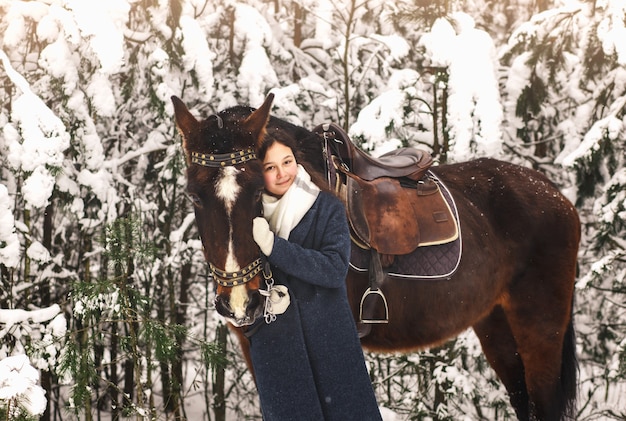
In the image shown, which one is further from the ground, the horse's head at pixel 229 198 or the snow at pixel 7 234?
the snow at pixel 7 234

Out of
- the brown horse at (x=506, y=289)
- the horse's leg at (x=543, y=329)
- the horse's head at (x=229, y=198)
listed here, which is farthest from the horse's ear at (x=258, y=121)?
the horse's leg at (x=543, y=329)

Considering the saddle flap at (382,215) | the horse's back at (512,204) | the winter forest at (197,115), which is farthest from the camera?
the winter forest at (197,115)

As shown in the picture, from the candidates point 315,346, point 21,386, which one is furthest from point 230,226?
point 21,386

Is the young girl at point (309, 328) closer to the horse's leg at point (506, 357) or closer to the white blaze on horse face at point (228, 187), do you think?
the white blaze on horse face at point (228, 187)

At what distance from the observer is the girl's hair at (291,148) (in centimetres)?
231

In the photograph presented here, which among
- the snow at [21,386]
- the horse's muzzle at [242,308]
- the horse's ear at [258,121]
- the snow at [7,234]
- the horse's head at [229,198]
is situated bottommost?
the snow at [21,386]

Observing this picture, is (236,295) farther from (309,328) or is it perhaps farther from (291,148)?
(291,148)

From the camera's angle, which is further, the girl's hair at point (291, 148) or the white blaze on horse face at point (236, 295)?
the girl's hair at point (291, 148)

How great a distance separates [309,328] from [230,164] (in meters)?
0.66

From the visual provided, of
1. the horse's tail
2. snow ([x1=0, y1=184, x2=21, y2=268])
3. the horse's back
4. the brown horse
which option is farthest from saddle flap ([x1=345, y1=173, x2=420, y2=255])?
snow ([x1=0, y1=184, x2=21, y2=268])

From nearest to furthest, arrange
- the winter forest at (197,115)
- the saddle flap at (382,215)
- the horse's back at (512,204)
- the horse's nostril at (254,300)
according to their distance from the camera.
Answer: the horse's nostril at (254,300) < the saddle flap at (382,215) < the horse's back at (512,204) < the winter forest at (197,115)

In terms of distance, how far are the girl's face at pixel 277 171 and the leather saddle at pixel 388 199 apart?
27.2 inches

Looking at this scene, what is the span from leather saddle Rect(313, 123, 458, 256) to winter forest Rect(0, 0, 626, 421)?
114 centimetres

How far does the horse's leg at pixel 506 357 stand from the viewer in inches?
158
